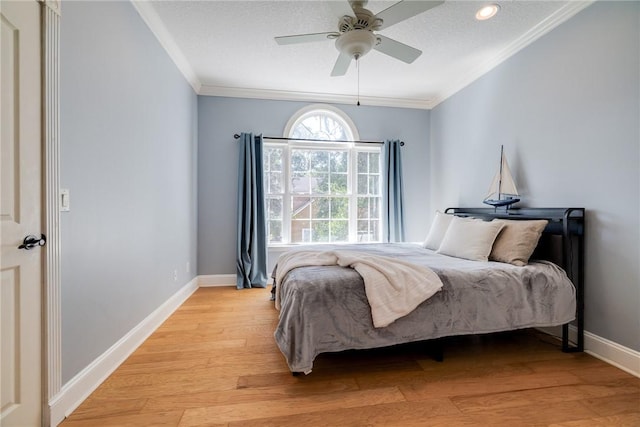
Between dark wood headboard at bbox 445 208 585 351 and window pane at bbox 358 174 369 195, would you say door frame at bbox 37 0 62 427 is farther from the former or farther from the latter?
window pane at bbox 358 174 369 195

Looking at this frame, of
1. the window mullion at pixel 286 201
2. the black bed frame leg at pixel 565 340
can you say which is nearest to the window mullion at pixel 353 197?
the window mullion at pixel 286 201

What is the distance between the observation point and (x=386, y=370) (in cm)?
189

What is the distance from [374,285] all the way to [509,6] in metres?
2.49

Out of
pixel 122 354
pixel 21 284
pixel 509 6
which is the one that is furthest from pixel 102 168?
pixel 509 6

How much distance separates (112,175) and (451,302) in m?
2.42

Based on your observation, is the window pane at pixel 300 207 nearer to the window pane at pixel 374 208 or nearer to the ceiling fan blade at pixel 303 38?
the window pane at pixel 374 208

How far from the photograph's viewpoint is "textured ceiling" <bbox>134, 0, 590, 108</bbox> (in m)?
2.34

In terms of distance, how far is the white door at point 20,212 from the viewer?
117 cm

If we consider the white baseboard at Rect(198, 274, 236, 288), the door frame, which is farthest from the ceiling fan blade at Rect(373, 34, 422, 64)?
the white baseboard at Rect(198, 274, 236, 288)

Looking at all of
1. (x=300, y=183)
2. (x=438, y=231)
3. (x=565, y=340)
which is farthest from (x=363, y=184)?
(x=565, y=340)

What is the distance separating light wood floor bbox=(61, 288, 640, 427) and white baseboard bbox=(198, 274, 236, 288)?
1.58 m

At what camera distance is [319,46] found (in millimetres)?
2881

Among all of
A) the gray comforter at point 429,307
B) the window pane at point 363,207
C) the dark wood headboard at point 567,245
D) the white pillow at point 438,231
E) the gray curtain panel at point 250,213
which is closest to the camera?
the gray comforter at point 429,307

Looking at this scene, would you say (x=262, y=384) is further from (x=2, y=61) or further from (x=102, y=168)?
(x=2, y=61)
